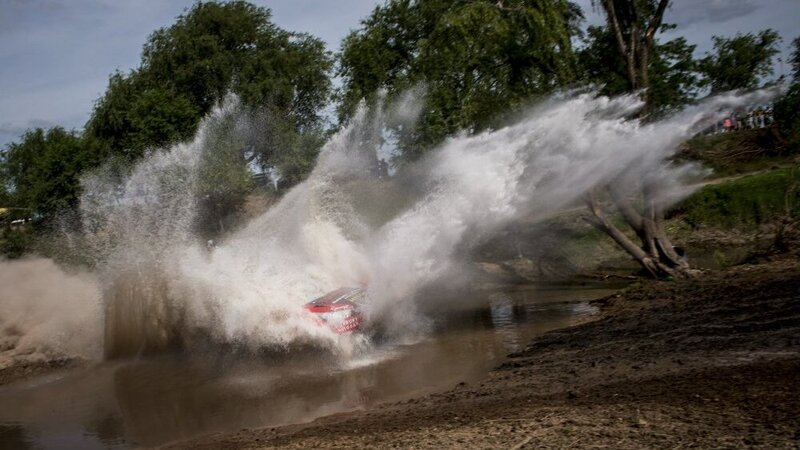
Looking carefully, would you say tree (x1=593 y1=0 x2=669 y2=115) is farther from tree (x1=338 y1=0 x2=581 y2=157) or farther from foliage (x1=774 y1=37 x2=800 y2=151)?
foliage (x1=774 y1=37 x2=800 y2=151)

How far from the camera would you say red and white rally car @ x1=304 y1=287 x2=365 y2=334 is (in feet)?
50.7

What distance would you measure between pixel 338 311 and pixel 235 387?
9.32 feet

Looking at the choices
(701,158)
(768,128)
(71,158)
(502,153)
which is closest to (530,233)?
(701,158)

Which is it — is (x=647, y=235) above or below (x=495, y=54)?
below

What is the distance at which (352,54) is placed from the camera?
37625mm

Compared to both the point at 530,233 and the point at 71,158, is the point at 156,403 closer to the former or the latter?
the point at 530,233

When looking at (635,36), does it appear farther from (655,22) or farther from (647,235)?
(647,235)

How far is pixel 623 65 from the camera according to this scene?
22.8 m

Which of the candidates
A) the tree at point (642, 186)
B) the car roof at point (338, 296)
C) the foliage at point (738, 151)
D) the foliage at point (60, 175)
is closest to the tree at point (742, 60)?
the foliage at point (738, 151)

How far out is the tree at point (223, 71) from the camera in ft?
129

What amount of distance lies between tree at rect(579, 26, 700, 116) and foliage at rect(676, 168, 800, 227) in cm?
876

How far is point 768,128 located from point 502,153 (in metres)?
15.1

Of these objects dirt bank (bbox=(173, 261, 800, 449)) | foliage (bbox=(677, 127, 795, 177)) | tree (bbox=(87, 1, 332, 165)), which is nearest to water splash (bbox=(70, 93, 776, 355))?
foliage (bbox=(677, 127, 795, 177))

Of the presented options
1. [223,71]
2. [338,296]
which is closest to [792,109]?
[338,296]
